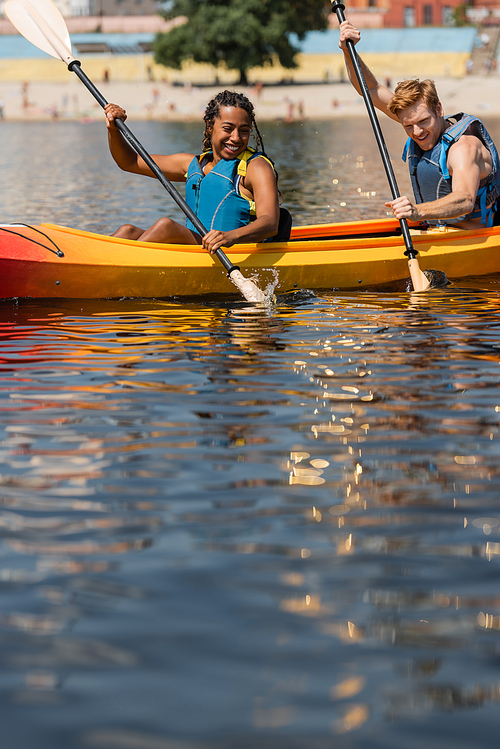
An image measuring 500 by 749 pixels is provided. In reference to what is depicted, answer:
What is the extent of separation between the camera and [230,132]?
6.29 metres

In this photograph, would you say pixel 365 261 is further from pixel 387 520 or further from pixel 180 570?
pixel 180 570

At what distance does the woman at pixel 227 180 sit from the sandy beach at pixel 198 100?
41515mm

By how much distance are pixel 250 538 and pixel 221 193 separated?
403 centimetres

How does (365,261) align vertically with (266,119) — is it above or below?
below

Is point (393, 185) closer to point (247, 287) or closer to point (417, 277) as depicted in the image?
point (417, 277)

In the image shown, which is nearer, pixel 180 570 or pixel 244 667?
pixel 244 667

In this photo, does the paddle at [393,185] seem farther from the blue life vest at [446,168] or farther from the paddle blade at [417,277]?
the blue life vest at [446,168]

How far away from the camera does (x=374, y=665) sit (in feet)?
Answer: 7.22

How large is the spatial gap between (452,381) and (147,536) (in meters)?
2.25

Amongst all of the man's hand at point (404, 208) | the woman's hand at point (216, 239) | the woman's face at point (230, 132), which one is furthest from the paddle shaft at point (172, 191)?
the man's hand at point (404, 208)

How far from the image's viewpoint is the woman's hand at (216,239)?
6305mm

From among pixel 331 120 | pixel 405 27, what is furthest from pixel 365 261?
pixel 405 27

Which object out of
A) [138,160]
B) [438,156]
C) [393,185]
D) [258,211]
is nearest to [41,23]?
[138,160]

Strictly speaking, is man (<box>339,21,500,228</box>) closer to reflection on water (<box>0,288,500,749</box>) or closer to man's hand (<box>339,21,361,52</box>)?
man's hand (<box>339,21,361,52</box>)
